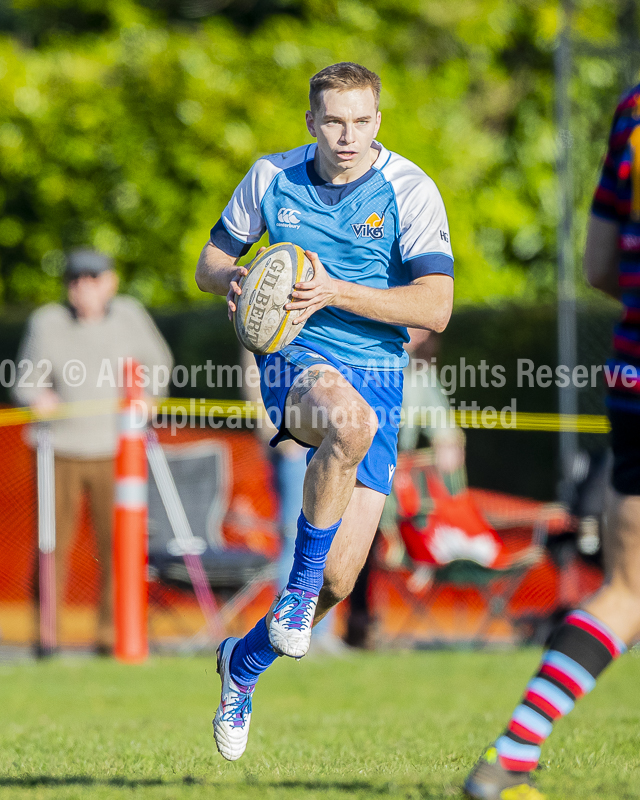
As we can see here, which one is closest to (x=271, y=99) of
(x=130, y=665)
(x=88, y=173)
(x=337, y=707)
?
(x=88, y=173)

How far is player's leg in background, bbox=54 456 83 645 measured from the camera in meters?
8.72

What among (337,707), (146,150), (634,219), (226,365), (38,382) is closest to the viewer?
(634,219)

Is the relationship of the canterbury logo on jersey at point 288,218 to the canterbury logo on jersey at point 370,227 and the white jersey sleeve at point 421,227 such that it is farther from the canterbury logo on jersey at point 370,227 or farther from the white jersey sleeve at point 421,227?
the white jersey sleeve at point 421,227

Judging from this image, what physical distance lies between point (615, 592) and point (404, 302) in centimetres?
132

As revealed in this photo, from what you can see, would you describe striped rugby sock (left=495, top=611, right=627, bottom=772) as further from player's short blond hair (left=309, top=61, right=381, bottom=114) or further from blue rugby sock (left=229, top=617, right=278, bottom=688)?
player's short blond hair (left=309, top=61, right=381, bottom=114)

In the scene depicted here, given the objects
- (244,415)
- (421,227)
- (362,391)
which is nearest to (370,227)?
(421,227)

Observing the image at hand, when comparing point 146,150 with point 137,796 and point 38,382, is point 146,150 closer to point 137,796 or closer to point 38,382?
point 38,382

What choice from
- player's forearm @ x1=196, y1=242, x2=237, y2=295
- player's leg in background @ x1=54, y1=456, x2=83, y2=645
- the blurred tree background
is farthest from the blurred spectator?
player's forearm @ x1=196, y1=242, x2=237, y2=295

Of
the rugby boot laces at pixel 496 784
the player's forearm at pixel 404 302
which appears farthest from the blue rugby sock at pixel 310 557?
the rugby boot laces at pixel 496 784

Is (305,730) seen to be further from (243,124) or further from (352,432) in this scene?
(243,124)

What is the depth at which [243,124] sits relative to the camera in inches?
476

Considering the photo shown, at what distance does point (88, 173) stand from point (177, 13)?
2939 mm

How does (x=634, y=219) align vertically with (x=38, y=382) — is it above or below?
above

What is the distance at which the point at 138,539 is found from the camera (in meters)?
8.38
